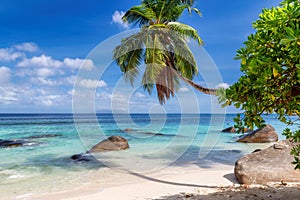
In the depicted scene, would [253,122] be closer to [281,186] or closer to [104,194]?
[281,186]

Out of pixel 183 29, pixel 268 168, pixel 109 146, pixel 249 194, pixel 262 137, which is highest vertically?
pixel 183 29

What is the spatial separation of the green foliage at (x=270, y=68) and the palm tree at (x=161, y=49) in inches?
261

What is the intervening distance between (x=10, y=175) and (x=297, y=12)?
8843mm

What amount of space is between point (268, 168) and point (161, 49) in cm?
576

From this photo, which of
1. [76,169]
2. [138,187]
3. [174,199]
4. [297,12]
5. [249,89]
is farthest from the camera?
[76,169]

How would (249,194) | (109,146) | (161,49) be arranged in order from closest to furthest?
(249,194), (161,49), (109,146)

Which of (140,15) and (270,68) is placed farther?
(140,15)

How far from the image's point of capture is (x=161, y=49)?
31.3ft

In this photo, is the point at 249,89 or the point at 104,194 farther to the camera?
the point at 104,194

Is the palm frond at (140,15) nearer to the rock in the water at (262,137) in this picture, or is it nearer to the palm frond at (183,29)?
the palm frond at (183,29)

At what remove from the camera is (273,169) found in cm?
570

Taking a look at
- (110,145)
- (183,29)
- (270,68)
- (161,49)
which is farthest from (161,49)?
(270,68)

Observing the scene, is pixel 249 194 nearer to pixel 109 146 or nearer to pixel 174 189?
pixel 174 189

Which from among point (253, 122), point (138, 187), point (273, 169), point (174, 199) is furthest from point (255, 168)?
point (253, 122)
